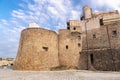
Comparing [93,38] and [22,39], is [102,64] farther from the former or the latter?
[22,39]

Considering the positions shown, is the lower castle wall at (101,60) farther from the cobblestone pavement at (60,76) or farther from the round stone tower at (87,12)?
the round stone tower at (87,12)

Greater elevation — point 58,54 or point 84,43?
point 84,43

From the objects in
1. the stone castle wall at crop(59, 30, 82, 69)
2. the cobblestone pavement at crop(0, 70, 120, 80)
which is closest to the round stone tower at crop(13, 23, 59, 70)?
the stone castle wall at crop(59, 30, 82, 69)

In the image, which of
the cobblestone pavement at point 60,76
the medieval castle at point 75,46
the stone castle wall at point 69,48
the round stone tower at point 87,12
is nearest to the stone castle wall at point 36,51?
the medieval castle at point 75,46

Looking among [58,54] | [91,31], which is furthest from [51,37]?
[91,31]

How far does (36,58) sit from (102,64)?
9212mm

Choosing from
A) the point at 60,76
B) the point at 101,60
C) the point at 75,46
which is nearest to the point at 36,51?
the point at 75,46

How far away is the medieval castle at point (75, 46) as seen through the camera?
18.9 m

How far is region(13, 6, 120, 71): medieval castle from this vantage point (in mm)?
18938

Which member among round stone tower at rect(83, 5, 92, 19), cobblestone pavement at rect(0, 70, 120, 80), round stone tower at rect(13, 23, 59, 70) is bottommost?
cobblestone pavement at rect(0, 70, 120, 80)

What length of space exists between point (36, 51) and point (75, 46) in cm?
641

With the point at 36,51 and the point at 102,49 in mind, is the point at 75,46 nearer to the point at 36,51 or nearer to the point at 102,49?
the point at 102,49

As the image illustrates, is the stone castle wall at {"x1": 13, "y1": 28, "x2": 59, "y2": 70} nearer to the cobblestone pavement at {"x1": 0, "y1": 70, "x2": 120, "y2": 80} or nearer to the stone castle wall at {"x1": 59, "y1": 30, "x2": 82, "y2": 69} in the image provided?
the stone castle wall at {"x1": 59, "y1": 30, "x2": 82, "y2": 69}

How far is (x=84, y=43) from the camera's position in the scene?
22047 mm
